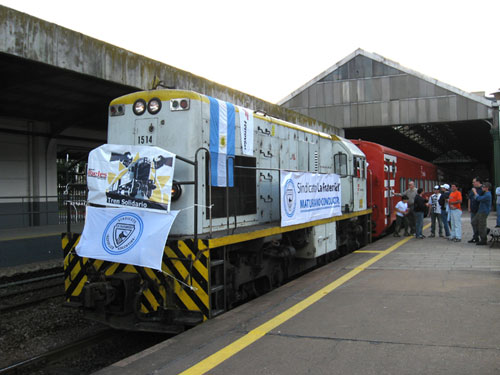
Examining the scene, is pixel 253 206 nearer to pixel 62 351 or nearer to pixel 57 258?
pixel 62 351

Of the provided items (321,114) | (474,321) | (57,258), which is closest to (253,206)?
(474,321)

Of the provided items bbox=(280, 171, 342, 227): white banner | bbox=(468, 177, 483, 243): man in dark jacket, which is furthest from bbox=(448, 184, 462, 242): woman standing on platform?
bbox=(280, 171, 342, 227): white banner

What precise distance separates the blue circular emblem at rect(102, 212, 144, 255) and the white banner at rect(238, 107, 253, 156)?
7.08 feet

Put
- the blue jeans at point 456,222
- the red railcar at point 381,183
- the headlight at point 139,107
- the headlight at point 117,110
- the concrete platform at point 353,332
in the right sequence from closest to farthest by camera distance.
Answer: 1. the concrete platform at point 353,332
2. the headlight at point 139,107
3. the headlight at point 117,110
4. the blue jeans at point 456,222
5. the red railcar at point 381,183

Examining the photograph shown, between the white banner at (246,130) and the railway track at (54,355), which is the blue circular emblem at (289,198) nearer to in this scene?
the white banner at (246,130)

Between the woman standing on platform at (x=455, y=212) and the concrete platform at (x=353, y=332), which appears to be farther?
the woman standing on platform at (x=455, y=212)

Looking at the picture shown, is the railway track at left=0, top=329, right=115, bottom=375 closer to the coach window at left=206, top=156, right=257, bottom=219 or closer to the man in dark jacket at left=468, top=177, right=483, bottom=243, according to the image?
the coach window at left=206, top=156, right=257, bottom=219

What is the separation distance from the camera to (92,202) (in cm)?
556

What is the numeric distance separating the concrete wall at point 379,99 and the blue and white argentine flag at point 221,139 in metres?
20.4

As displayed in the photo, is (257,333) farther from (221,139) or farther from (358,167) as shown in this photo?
(358,167)

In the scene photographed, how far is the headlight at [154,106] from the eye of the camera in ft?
19.3

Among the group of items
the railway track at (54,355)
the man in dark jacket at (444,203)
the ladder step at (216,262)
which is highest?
the man in dark jacket at (444,203)

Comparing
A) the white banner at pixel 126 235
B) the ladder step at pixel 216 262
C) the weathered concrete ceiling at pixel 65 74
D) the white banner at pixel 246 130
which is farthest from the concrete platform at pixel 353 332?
the weathered concrete ceiling at pixel 65 74

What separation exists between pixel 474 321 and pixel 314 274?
358 centimetres
